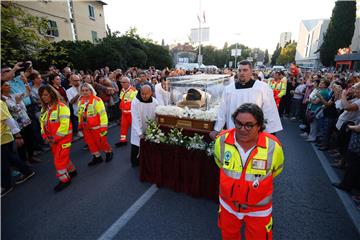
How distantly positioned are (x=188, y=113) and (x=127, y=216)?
2005 mm

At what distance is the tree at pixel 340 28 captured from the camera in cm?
2828

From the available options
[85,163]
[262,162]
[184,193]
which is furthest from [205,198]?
[85,163]

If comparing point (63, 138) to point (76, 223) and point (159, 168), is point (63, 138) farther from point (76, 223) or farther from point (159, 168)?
point (159, 168)

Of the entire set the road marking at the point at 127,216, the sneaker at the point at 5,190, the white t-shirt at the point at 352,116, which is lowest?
the road marking at the point at 127,216

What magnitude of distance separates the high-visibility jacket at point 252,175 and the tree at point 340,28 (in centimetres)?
3610

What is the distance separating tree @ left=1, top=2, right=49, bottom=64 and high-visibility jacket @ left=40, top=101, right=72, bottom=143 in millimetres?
2259

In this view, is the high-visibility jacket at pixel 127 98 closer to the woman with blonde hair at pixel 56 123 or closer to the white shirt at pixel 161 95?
the white shirt at pixel 161 95

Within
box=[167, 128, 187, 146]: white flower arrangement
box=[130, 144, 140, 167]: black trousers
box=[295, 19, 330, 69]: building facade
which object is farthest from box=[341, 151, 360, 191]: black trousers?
box=[295, 19, 330, 69]: building facade

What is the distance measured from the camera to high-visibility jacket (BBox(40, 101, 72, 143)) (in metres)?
3.54

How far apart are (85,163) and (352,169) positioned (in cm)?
527

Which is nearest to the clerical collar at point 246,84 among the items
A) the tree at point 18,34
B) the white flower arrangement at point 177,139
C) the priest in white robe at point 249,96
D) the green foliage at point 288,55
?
the priest in white robe at point 249,96

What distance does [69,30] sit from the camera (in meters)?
19.9

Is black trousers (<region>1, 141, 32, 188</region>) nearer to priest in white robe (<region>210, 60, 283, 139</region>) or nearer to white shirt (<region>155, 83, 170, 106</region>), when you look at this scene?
white shirt (<region>155, 83, 170, 106</region>)

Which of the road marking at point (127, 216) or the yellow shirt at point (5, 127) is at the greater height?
the yellow shirt at point (5, 127)
